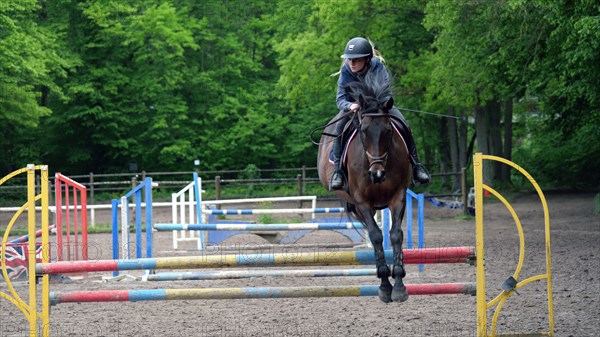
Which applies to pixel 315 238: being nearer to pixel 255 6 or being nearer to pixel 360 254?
pixel 360 254

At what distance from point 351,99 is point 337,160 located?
569 millimetres

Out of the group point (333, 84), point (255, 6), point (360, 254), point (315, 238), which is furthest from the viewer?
point (255, 6)

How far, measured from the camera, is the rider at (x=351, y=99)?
23.8 feet

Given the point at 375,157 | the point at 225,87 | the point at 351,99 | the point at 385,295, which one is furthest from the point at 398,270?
the point at 225,87

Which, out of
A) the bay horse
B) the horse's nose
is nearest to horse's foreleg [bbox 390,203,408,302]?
the bay horse

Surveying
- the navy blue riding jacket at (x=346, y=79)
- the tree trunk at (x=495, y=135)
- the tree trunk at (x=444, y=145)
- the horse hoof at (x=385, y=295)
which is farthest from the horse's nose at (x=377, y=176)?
the tree trunk at (x=444, y=145)

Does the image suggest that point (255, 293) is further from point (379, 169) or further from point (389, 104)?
point (389, 104)

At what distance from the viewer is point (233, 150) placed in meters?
39.3

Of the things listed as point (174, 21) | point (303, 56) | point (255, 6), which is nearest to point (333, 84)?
point (303, 56)

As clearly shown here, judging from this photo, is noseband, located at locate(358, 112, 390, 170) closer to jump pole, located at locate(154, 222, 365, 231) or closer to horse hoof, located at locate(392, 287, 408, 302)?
horse hoof, located at locate(392, 287, 408, 302)

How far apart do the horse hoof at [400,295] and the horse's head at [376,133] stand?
0.86 meters

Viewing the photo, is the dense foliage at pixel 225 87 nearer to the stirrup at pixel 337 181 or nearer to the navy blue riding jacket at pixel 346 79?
the navy blue riding jacket at pixel 346 79

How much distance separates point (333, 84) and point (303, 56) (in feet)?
5.09

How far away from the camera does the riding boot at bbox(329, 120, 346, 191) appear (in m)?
7.25
